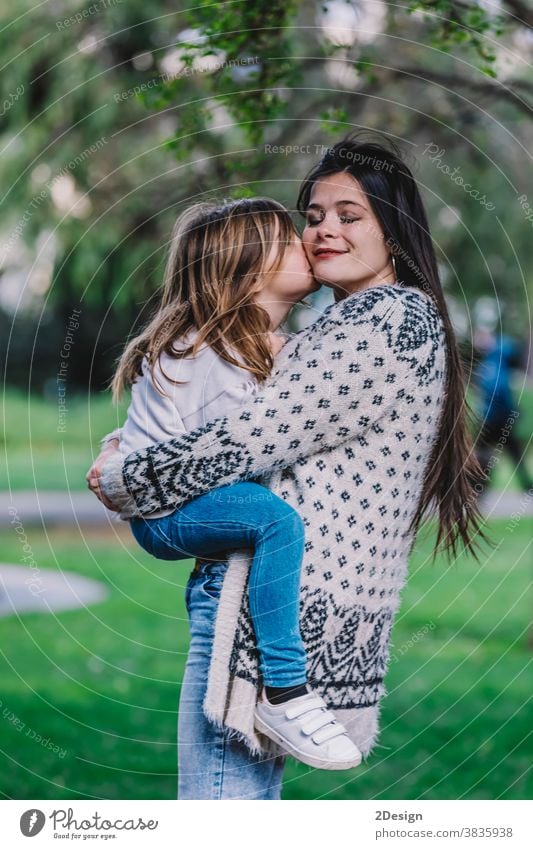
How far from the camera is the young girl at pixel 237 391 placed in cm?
208

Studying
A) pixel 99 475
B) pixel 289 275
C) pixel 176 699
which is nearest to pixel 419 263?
pixel 289 275

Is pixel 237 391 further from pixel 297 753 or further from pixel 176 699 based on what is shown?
pixel 176 699

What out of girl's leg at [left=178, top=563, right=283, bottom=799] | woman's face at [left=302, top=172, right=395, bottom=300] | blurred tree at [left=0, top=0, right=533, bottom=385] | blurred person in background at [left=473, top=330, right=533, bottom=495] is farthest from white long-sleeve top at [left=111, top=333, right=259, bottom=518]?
blurred person in background at [left=473, top=330, right=533, bottom=495]

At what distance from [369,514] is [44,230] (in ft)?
17.1

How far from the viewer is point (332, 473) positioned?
212 cm

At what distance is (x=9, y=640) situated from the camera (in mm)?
6500

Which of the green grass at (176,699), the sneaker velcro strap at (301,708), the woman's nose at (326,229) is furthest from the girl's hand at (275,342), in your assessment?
the green grass at (176,699)

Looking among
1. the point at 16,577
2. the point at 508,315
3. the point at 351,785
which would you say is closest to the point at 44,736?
the point at 351,785

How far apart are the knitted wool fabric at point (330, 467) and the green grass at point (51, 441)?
311 inches

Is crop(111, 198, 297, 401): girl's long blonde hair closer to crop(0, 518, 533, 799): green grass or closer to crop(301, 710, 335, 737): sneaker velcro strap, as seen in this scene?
crop(301, 710, 335, 737): sneaker velcro strap

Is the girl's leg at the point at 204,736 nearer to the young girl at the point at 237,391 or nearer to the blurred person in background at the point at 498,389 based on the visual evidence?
the young girl at the point at 237,391

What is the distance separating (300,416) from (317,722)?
0.59m
